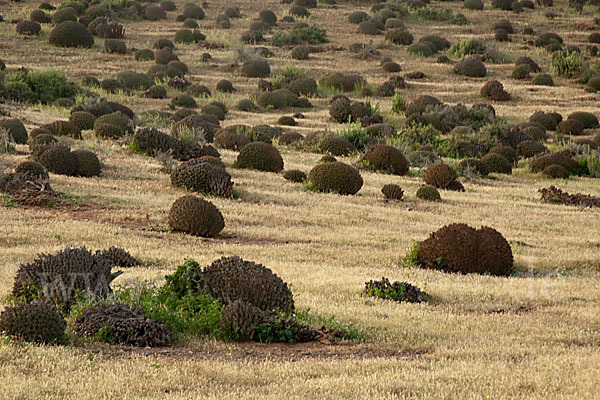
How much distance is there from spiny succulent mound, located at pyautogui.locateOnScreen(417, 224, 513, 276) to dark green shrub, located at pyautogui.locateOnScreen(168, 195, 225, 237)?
9.33ft

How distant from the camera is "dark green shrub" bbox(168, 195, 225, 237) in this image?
11.0 metres

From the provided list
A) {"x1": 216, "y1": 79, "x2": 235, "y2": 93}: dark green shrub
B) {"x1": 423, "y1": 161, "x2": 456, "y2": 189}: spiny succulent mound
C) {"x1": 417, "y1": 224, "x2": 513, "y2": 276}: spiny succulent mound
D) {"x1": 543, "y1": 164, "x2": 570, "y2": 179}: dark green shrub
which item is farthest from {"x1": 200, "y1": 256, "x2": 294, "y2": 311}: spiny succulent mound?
{"x1": 216, "y1": 79, "x2": 235, "y2": 93}: dark green shrub

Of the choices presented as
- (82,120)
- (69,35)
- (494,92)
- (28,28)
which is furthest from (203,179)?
(28,28)

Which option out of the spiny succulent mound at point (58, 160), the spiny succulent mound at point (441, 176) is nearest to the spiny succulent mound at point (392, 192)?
the spiny succulent mound at point (441, 176)

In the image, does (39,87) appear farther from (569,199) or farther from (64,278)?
(64,278)

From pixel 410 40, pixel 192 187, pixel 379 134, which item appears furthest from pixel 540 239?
pixel 410 40

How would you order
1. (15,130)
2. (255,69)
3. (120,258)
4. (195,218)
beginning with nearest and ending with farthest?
(120,258)
(195,218)
(15,130)
(255,69)

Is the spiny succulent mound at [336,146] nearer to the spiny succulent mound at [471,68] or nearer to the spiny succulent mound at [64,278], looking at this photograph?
the spiny succulent mound at [64,278]

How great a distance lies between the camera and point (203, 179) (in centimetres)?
1383

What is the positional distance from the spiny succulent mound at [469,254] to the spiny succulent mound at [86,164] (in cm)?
693

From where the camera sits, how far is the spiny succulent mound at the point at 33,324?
5812 millimetres

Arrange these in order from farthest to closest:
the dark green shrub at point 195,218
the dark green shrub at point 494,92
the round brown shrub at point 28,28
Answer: the round brown shrub at point 28,28 < the dark green shrub at point 494,92 < the dark green shrub at point 195,218

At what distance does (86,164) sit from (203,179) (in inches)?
93.9

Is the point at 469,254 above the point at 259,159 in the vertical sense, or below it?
above
